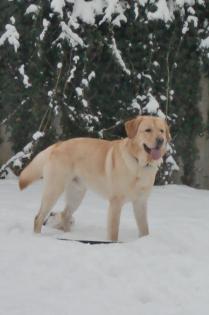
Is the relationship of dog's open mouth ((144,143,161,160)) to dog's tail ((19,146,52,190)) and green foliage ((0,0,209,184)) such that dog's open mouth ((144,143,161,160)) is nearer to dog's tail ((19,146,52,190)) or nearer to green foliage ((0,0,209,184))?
Result: dog's tail ((19,146,52,190))

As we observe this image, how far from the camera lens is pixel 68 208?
4.96 metres

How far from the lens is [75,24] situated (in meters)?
7.12

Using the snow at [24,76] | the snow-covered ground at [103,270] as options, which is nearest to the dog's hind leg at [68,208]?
the snow-covered ground at [103,270]

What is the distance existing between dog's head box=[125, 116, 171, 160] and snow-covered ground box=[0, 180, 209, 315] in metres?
0.67

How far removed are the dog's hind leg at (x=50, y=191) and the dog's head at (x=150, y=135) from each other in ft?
2.38

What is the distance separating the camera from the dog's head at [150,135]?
167 inches

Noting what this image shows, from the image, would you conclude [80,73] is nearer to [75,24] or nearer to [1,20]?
[75,24]

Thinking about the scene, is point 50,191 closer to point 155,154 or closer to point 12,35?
point 155,154

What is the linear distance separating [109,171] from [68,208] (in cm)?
68

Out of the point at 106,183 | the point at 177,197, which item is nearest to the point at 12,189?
the point at 177,197

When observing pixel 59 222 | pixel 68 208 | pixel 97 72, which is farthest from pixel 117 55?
pixel 59 222

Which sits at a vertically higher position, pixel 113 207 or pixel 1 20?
pixel 1 20

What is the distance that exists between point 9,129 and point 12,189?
4.60 ft

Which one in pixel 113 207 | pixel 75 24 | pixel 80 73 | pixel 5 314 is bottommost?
pixel 5 314
